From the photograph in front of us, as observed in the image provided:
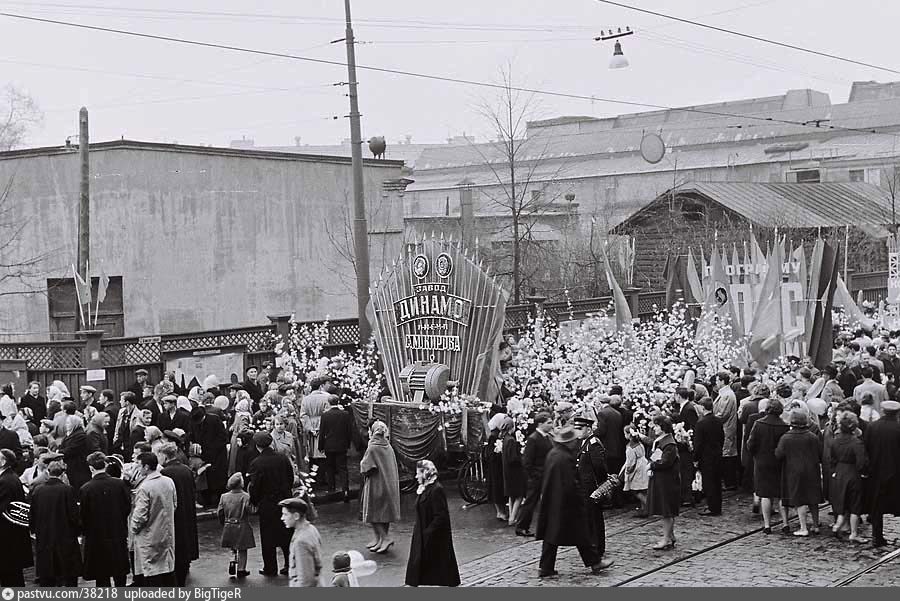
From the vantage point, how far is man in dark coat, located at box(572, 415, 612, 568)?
12.5 m

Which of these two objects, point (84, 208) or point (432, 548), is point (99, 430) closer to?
point (432, 548)

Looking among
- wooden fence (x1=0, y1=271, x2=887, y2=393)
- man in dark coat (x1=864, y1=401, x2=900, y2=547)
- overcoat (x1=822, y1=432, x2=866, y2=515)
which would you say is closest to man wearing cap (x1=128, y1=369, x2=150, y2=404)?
wooden fence (x1=0, y1=271, x2=887, y2=393)

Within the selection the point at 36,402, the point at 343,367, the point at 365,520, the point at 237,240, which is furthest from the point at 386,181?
the point at 365,520

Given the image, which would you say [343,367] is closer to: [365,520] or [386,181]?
[365,520]

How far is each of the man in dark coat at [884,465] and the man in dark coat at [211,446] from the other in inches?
340

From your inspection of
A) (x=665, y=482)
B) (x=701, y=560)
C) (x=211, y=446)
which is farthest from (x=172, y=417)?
(x=701, y=560)

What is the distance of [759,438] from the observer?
14.0m

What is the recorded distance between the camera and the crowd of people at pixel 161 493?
37.5 ft

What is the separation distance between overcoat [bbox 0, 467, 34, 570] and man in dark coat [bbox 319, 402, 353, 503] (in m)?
5.57

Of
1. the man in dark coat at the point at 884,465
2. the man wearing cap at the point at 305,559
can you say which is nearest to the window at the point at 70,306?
the man in dark coat at the point at 884,465

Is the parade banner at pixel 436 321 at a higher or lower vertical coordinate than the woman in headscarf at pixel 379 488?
higher

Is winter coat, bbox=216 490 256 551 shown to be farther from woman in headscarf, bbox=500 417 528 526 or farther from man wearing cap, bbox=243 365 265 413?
man wearing cap, bbox=243 365 265 413

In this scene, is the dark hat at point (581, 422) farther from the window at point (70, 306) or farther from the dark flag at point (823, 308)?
the window at point (70, 306)

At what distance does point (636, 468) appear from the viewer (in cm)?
1509
